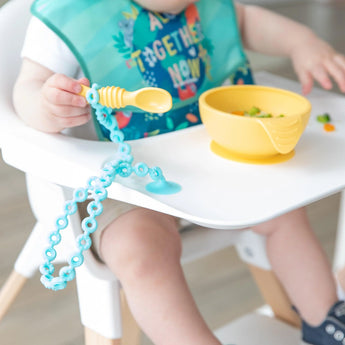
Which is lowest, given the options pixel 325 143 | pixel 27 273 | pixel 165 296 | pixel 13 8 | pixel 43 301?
pixel 43 301

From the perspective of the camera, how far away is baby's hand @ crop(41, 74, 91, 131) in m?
0.65

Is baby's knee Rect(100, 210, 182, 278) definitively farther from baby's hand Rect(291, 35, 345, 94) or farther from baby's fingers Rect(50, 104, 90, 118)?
baby's hand Rect(291, 35, 345, 94)

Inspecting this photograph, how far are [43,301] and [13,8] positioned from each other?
23.9 inches

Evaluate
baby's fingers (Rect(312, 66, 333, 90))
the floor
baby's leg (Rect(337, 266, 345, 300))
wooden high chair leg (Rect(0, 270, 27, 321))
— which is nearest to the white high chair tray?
baby's fingers (Rect(312, 66, 333, 90))

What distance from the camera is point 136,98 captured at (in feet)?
2.03

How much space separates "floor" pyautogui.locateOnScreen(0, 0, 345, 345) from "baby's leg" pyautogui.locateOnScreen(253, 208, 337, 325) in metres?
0.32

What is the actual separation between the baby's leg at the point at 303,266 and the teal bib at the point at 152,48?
0.21 metres

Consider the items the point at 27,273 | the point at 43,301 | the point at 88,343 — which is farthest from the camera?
the point at 43,301

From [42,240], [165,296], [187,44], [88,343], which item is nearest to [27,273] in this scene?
[42,240]

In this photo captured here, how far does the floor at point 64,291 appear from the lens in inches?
46.2

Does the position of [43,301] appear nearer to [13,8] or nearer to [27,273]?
[27,273]

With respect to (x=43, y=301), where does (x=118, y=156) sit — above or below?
above

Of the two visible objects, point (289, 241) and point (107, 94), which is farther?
point (289, 241)

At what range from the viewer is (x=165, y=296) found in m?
0.75
